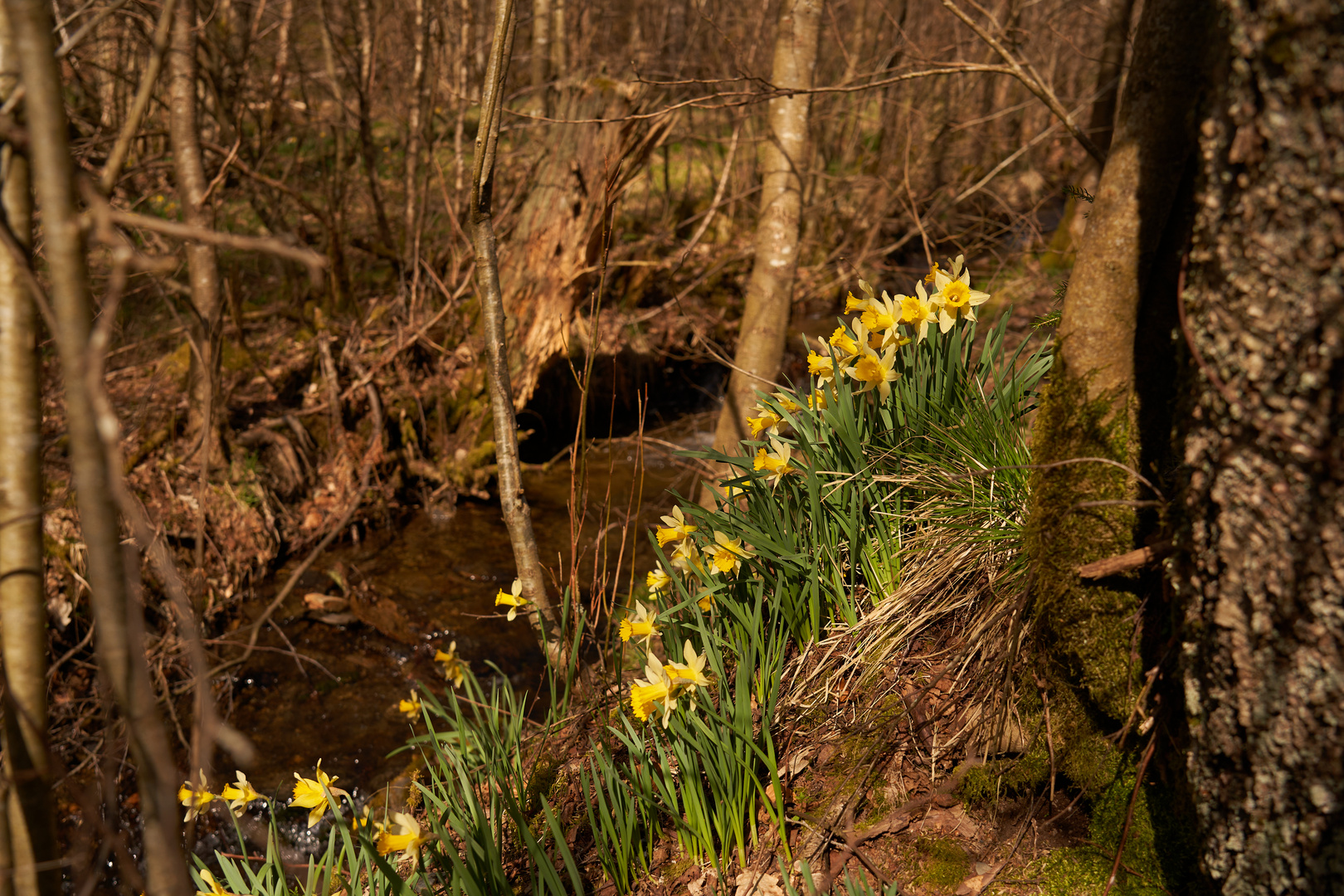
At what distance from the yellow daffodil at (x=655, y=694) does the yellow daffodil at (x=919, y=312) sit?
113cm

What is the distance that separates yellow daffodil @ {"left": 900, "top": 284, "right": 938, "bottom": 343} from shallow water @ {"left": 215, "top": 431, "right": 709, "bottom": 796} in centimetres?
133

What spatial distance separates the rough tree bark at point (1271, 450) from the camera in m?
0.99

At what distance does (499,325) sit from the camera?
2.43 meters

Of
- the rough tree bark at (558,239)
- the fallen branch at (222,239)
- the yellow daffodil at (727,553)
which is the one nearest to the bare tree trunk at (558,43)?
the rough tree bark at (558,239)

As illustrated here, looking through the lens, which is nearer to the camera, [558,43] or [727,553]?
[727,553]

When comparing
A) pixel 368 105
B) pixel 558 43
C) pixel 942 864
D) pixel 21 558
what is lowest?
pixel 942 864

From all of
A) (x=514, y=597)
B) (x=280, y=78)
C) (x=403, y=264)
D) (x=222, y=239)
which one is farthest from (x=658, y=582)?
(x=280, y=78)

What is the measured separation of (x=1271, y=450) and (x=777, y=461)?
1.26 metres

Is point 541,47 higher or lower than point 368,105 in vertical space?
higher

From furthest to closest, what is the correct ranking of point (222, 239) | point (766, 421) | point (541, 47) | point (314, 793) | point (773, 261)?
point (541, 47)
point (773, 261)
point (766, 421)
point (314, 793)
point (222, 239)

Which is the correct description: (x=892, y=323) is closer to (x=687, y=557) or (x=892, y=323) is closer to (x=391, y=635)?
(x=687, y=557)

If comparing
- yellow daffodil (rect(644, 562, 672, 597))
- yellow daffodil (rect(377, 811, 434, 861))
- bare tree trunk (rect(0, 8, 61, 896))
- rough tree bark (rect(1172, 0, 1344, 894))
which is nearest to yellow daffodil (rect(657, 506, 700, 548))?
yellow daffodil (rect(644, 562, 672, 597))

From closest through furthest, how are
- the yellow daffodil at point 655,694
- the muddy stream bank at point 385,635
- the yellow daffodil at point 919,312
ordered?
the yellow daffodil at point 655,694 < the yellow daffodil at point 919,312 < the muddy stream bank at point 385,635

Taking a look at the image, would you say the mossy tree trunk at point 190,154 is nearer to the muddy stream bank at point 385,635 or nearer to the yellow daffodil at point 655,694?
the muddy stream bank at point 385,635
